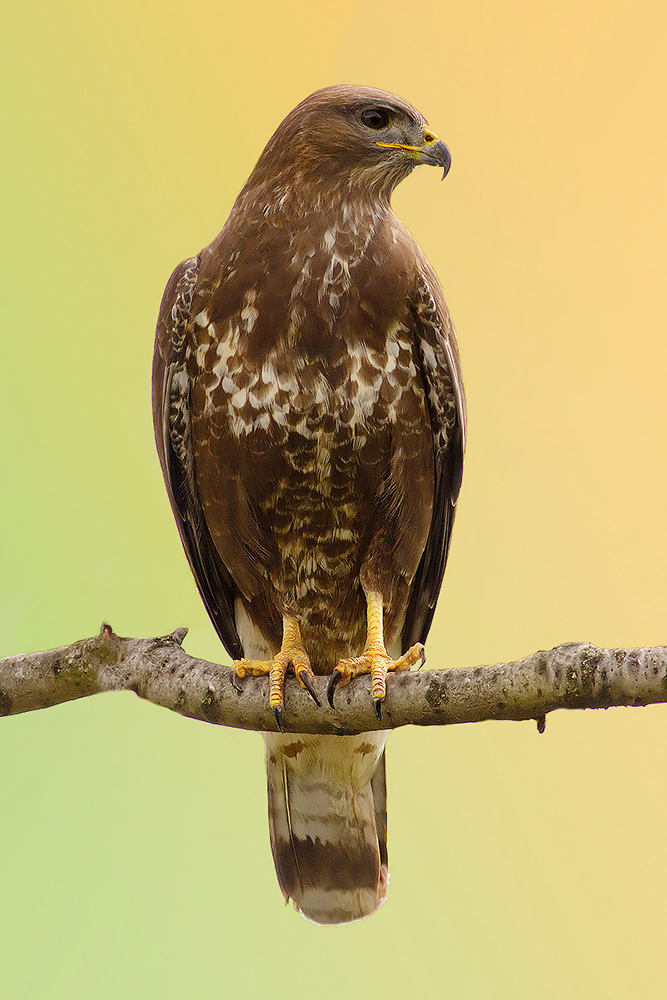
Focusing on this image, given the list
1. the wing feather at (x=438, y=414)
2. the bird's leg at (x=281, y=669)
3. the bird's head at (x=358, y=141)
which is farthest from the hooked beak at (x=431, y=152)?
the bird's leg at (x=281, y=669)

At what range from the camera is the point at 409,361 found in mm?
2664

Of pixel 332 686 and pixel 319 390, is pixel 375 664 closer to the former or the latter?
pixel 332 686

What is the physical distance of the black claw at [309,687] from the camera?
2.43m

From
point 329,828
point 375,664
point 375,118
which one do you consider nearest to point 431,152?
point 375,118

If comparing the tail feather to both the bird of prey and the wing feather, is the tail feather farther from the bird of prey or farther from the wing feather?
the wing feather

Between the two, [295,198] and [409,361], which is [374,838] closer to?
[409,361]

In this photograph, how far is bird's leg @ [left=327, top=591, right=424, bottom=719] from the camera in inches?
89.4

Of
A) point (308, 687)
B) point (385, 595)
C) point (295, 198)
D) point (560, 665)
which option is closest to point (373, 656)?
point (308, 687)

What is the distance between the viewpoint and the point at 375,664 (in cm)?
241

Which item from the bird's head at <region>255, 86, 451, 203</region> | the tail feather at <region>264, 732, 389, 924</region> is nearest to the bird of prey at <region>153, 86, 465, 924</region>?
the bird's head at <region>255, 86, 451, 203</region>

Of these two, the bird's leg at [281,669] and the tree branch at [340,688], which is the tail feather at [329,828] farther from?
the tree branch at [340,688]

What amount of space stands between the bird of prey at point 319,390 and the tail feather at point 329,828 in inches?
16.2

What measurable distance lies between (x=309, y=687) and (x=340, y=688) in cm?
10

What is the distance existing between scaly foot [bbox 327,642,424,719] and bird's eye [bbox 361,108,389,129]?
139cm
